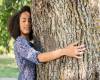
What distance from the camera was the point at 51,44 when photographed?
409 cm

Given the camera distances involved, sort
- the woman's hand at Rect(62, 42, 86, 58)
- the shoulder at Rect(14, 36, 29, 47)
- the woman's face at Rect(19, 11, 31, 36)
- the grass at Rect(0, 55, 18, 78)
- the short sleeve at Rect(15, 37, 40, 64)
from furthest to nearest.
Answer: the grass at Rect(0, 55, 18, 78)
the woman's face at Rect(19, 11, 31, 36)
the shoulder at Rect(14, 36, 29, 47)
the short sleeve at Rect(15, 37, 40, 64)
the woman's hand at Rect(62, 42, 86, 58)

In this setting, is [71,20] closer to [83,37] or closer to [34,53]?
[83,37]

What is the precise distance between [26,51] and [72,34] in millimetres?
508

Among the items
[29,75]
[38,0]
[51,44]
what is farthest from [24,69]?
[38,0]

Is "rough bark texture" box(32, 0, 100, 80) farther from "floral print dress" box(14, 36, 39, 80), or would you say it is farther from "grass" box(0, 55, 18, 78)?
"grass" box(0, 55, 18, 78)

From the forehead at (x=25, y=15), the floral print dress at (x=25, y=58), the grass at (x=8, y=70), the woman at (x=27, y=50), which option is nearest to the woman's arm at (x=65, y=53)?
the woman at (x=27, y=50)

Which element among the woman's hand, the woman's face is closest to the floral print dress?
the woman's face

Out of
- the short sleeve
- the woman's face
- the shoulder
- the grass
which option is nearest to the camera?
the short sleeve

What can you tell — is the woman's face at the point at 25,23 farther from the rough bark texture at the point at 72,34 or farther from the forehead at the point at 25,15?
the rough bark texture at the point at 72,34

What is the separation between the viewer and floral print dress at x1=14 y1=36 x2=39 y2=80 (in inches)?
163

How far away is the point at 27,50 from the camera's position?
163 inches

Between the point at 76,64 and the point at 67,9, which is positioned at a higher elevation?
the point at 67,9

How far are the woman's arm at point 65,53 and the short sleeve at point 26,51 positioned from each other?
6 cm

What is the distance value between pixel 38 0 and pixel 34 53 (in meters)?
0.53
